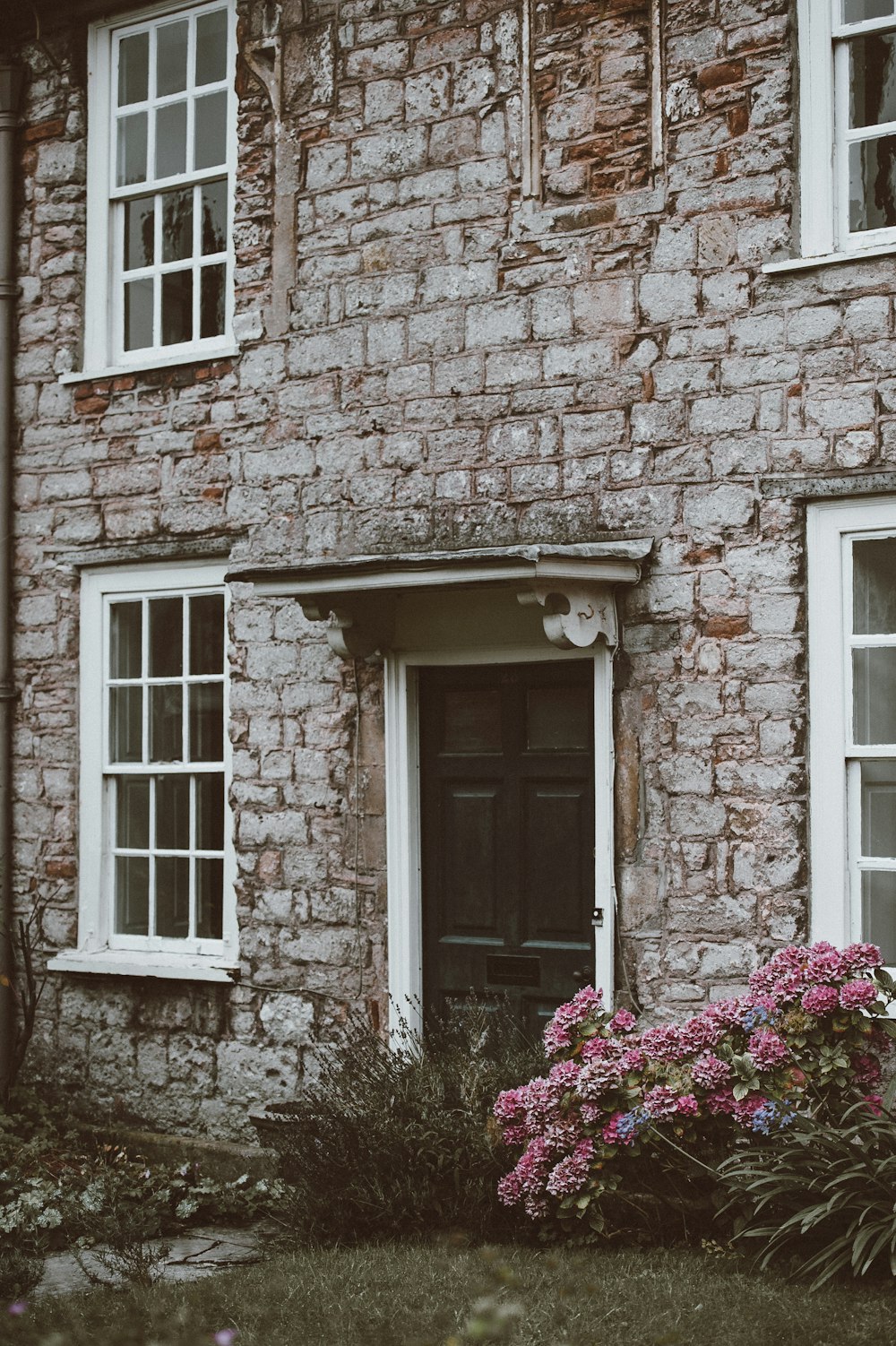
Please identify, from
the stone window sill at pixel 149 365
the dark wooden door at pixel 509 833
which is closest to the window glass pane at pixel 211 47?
the stone window sill at pixel 149 365

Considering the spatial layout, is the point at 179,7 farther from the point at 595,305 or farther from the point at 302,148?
the point at 595,305

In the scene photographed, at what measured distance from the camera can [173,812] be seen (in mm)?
8328

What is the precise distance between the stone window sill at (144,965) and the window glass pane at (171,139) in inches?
173

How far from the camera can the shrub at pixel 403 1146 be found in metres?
5.93

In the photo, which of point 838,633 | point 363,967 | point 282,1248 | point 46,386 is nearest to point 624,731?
point 838,633

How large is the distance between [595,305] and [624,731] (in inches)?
78.6

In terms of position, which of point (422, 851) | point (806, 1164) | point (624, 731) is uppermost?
point (624, 731)

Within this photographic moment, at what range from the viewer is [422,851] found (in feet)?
24.7

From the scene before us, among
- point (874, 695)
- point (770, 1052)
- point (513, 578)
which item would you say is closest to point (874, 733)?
point (874, 695)

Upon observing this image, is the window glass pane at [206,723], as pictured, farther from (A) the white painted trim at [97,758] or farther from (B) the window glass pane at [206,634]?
(A) the white painted trim at [97,758]

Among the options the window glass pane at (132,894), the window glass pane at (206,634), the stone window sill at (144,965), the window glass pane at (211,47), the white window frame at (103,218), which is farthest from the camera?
the white window frame at (103,218)

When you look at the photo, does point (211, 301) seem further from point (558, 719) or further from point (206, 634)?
point (558, 719)

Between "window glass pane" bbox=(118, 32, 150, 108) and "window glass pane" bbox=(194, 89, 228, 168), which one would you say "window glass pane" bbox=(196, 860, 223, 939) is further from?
"window glass pane" bbox=(118, 32, 150, 108)

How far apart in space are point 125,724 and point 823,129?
482 cm
